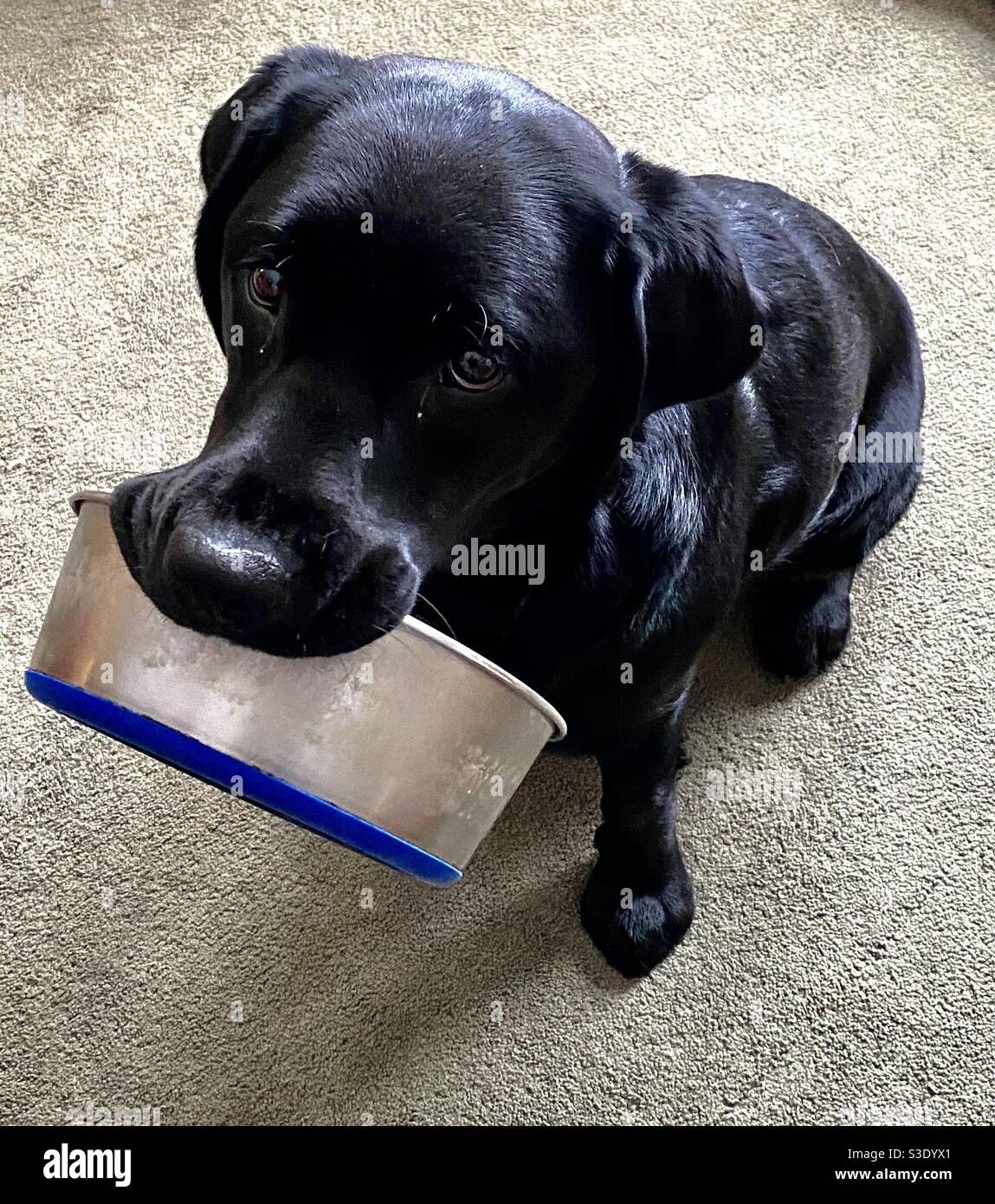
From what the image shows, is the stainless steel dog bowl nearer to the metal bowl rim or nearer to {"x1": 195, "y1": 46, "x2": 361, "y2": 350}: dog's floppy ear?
the metal bowl rim

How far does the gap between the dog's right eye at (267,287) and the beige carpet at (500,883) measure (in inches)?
34.8

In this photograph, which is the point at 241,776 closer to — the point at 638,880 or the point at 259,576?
the point at 259,576

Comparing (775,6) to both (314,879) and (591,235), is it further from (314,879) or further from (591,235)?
(314,879)

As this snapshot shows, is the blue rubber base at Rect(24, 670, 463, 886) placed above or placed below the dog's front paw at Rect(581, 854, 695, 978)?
above

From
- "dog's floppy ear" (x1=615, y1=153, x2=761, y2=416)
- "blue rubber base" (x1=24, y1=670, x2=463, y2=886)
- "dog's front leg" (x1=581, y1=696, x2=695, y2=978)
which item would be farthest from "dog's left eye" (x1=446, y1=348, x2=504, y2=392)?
"dog's front leg" (x1=581, y1=696, x2=695, y2=978)

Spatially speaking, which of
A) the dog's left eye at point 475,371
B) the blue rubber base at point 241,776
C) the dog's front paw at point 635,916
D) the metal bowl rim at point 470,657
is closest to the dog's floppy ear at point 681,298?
the dog's left eye at point 475,371

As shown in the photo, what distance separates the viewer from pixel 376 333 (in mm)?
958

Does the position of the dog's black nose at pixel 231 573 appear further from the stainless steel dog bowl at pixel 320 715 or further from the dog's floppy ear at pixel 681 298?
the dog's floppy ear at pixel 681 298

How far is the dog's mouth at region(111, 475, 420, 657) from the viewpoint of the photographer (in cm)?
93

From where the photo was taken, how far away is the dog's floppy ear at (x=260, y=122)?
3.54ft

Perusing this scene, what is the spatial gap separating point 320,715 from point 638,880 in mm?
673

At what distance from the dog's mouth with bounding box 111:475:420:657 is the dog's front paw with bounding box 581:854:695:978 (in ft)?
2.33

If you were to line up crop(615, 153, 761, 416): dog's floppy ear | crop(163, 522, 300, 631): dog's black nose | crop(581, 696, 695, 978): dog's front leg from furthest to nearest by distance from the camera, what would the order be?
crop(581, 696, 695, 978): dog's front leg → crop(615, 153, 761, 416): dog's floppy ear → crop(163, 522, 300, 631): dog's black nose

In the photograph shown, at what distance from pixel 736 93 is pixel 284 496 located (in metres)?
1.78
